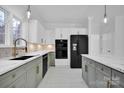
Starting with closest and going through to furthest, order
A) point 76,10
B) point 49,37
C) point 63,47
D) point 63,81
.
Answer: point 63,81
point 76,10
point 63,47
point 49,37

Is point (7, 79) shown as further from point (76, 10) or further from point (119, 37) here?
point (76, 10)

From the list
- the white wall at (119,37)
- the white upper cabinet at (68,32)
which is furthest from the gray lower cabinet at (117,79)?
the white upper cabinet at (68,32)

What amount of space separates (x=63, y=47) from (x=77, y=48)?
0.79 meters

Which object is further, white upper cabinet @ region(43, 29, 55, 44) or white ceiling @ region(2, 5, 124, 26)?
white upper cabinet @ region(43, 29, 55, 44)

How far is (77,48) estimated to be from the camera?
7.67 m

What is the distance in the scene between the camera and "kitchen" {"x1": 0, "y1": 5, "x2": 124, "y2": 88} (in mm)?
2561

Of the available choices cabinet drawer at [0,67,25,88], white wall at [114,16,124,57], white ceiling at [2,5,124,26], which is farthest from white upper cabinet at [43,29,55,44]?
cabinet drawer at [0,67,25,88]

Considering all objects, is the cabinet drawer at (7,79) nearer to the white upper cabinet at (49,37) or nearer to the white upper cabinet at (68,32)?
the white upper cabinet at (68,32)

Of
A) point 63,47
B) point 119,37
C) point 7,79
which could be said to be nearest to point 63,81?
point 119,37

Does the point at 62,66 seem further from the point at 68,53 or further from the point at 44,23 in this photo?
the point at 44,23

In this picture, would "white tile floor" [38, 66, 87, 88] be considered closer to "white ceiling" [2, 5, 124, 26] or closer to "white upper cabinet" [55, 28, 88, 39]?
"white ceiling" [2, 5, 124, 26]

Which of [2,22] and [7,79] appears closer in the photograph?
[7,79]
